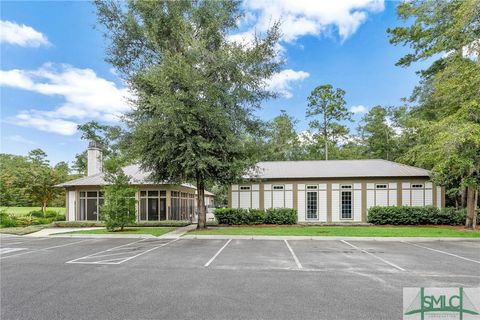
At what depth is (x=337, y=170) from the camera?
24297 mm

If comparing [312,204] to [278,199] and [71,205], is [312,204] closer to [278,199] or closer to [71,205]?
[278,199]

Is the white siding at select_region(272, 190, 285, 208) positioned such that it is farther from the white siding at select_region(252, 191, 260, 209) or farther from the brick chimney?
the brick chimney

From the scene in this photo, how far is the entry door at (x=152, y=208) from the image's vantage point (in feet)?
77.3

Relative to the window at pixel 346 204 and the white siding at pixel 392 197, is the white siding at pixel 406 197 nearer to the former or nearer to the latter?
the white siding at pixel 392 197

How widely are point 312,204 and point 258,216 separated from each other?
4.41m

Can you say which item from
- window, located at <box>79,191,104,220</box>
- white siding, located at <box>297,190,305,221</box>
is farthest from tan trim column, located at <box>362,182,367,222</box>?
window, located at <box>79,191,104,220</box>

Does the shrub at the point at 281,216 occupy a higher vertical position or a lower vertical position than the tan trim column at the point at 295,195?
lower

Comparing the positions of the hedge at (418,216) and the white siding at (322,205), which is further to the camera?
the white siding at (322,205)

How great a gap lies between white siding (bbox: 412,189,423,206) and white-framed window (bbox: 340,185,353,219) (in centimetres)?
434

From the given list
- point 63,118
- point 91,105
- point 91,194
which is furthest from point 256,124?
point 63,118

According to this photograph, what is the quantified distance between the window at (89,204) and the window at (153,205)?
3.43 meters

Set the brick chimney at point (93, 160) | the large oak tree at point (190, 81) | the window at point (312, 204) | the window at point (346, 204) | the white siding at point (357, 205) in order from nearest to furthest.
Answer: the large oak tree at point (190, 81) < the white siding at point (357, 205) < the window at point (346, 204) < the window at point (312, 204) < the brick chimney at point (93, 160)

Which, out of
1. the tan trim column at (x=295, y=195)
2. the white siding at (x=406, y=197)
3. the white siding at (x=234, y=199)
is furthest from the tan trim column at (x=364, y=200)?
the white siding at (x=234, y=199)

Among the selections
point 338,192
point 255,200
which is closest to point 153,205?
point 255,200
